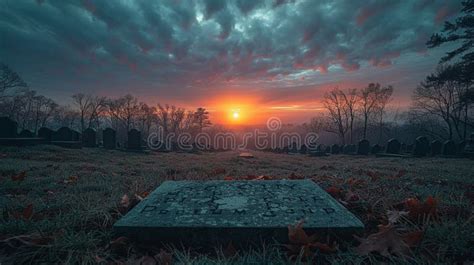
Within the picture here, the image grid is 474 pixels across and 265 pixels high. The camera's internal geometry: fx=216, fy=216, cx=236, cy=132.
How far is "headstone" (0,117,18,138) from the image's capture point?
12.6 m

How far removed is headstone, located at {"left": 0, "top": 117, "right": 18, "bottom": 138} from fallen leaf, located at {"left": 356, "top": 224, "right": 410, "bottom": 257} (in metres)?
18.2

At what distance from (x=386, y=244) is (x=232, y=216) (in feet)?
3.72

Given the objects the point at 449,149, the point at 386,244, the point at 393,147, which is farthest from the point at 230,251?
the point at 449,149

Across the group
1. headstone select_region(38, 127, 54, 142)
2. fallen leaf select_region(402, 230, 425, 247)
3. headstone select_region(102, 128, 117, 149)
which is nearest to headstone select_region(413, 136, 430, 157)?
fallen leaf select_region(402, 230, 425, 247)

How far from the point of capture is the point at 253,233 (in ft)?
5.58

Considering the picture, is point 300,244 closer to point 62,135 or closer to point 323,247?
point 323,247

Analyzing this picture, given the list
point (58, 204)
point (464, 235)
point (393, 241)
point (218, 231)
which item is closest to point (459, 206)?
point (464, 235)

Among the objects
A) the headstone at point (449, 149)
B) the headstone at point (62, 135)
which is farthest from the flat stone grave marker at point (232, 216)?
the headstone at point (449, 149)

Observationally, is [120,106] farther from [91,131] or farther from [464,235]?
[464,235]

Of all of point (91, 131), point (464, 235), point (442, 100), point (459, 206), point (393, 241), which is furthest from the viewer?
point (442, 100)

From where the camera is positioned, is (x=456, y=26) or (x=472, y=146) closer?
Answer: (x=456, y=26)

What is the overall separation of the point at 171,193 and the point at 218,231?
929 millimetres

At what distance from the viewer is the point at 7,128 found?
500 inches

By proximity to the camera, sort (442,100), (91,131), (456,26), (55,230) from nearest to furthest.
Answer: (55,230) < (456,26) < (91,131) < (442,100)
